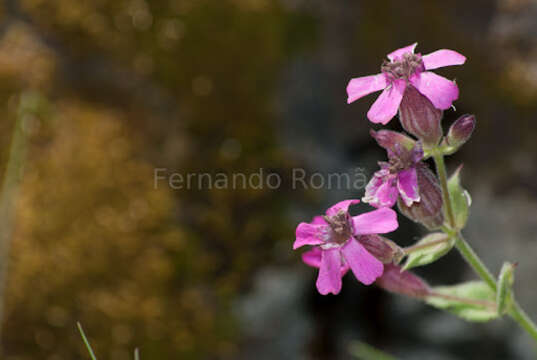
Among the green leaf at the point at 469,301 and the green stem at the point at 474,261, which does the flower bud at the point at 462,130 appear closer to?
the green stem at the point at 474,261

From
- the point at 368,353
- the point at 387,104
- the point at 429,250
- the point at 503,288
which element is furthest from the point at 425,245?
the point at 368,353

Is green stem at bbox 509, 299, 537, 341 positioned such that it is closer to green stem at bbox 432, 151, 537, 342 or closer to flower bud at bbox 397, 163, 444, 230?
green stem at bbox 432, 151, 537, 342

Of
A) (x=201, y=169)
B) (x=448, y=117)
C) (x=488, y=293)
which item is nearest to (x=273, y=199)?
(x=201, y=169)

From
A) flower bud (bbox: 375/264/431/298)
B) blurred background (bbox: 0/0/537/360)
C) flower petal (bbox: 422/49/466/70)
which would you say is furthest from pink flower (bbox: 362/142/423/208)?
blurred background (bbox: 0/0/537/360)

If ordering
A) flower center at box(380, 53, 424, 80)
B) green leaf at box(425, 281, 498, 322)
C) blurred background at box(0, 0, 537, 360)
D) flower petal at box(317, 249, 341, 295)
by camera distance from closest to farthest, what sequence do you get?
flower petal at box(317, 249, 341, 295) < flower center at box(380, 53, 424, 80) < green leaf at box(425, 281, 498, 322) < blurred background at box(0, 0, 537, 360)

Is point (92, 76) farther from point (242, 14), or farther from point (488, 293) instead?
point (488, 293)

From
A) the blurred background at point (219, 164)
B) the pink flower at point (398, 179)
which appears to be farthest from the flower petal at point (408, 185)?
the blurred background at point (219, 164)
